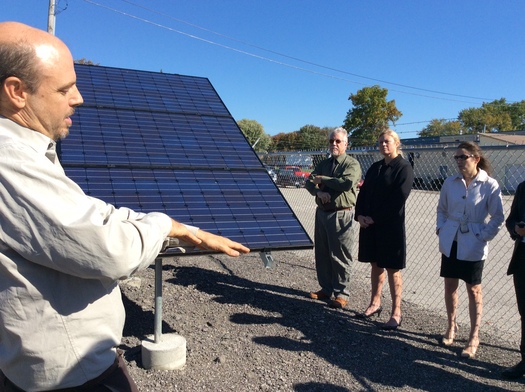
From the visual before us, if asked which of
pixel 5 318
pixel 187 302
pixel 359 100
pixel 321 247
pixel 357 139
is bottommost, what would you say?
pixel 187 302

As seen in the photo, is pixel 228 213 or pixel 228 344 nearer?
pixel 228 213

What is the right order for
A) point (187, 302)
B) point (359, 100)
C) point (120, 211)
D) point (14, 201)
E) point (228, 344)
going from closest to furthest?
1. point (14, 201)
2. point (120, 211)
3. point (228, 344)
4. point (187, 302)
5. point (359, 100)

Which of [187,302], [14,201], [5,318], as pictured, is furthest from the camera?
[187,302]

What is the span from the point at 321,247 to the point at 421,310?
58.2 inches

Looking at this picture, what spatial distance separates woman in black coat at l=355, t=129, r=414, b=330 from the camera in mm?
4965

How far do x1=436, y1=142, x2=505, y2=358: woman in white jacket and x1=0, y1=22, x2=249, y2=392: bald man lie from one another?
3645 mm

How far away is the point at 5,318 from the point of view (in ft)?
4.45

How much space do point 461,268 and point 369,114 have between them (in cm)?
4887

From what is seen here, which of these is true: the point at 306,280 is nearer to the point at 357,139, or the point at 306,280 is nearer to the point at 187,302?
the point at 187,302

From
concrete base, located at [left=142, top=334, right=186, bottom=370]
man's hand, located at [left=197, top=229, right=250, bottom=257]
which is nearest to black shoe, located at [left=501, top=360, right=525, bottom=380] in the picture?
concrete base, located at [left=142, top=334, right=186, bottom=370]

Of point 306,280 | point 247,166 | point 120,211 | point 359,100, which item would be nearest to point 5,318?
point 120,211

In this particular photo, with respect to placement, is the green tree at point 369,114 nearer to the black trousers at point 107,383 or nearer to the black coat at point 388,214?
the black coat at point 388,214

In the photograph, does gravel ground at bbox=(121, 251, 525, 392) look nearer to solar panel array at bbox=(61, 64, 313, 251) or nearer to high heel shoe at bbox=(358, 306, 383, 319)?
high heel shoe at bbox=(358, 306, 383, 319)

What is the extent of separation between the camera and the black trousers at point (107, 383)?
1.54m
